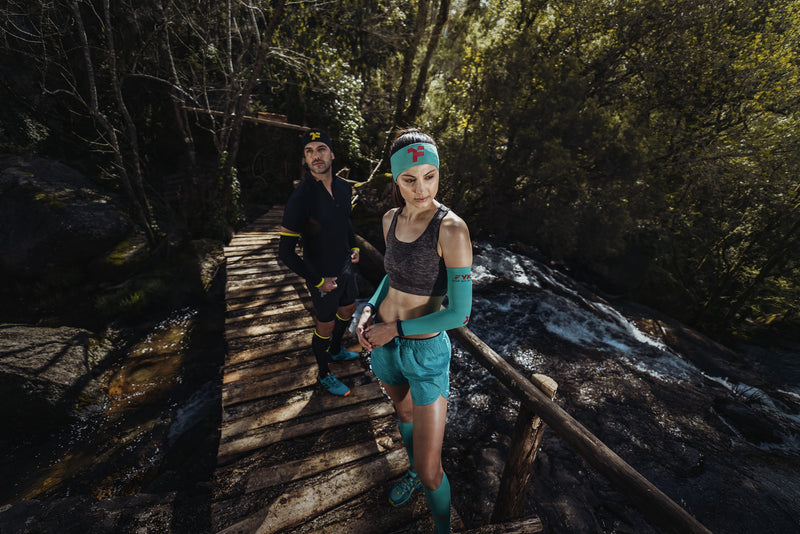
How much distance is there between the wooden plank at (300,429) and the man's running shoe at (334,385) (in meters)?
0.21

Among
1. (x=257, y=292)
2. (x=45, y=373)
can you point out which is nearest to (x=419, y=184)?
(x=257, y=292)

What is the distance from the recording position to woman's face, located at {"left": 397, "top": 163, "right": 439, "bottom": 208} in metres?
1.75

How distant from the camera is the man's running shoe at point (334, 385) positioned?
11.8 ft

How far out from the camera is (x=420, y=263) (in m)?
1.79

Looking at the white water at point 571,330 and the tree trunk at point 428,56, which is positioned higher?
the tree trunk at point 428,56

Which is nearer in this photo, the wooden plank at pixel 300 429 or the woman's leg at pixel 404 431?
the woman's leg at pixel 404 431

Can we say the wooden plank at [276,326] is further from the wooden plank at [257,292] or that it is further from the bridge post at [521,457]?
the bridge post at [521,457]

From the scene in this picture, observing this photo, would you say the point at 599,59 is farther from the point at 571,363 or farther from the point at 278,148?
the point at 278,148

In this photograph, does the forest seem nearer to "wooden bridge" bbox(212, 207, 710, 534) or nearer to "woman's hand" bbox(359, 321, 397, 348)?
"wooden bridge" bbox(212, 207, 710, 534)

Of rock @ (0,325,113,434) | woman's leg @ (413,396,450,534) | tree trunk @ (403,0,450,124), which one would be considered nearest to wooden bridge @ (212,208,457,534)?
woman's leg @ (413,396,450,534)

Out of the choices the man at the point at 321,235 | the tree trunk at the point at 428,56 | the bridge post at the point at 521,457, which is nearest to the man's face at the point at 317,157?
the man at the point at 321,235

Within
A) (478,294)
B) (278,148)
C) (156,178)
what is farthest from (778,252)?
(156,178)

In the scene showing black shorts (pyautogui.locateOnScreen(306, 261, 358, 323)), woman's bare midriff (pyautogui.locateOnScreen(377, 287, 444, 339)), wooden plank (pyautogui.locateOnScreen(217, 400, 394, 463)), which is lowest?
wooden plank (pyautogui.locateOnScreen(217, 400, 394, 463))

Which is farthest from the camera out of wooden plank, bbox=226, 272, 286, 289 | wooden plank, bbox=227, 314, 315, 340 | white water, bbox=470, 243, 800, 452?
white water, bbox=470, 243, 800, 452
